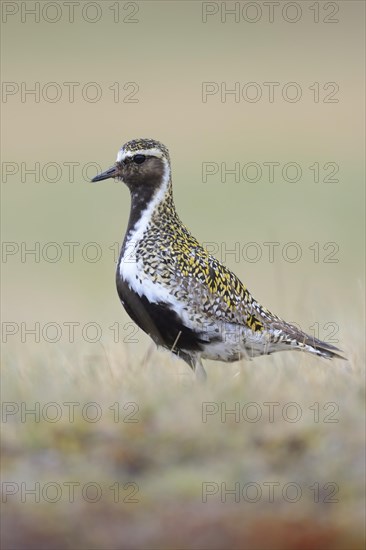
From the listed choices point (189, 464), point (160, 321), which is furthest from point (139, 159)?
point (189, 464)

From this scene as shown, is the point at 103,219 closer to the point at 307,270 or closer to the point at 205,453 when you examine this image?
the point at 307,270

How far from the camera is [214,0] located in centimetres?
4303

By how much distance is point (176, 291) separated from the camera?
285 inches

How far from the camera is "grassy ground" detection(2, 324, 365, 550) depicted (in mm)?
5496

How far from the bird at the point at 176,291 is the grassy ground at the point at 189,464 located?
688 mm

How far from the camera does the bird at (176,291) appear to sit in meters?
7.23

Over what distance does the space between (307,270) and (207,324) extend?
32.3 feet

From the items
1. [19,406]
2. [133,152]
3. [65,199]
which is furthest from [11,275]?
[19,406]

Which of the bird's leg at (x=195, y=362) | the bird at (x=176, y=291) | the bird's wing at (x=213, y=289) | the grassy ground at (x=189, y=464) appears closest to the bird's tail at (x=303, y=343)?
the bird at (x=176, y=291)

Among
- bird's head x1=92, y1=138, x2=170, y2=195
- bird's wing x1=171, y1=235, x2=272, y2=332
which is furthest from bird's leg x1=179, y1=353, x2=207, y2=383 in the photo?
bird's head x1=92, y1=138, x2=170, y2=195

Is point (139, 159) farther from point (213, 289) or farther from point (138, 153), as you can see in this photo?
point (213, 289)

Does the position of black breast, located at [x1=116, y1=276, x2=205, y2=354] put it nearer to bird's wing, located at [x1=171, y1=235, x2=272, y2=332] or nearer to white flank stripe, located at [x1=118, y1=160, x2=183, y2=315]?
white flank stripe, located at [x1=118, y1=160, x2=183, y2=315]

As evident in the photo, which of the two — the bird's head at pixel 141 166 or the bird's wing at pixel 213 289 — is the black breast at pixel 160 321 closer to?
the bird's wing at pixel 213 289

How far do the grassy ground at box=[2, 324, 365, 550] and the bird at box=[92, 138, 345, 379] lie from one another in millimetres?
688
